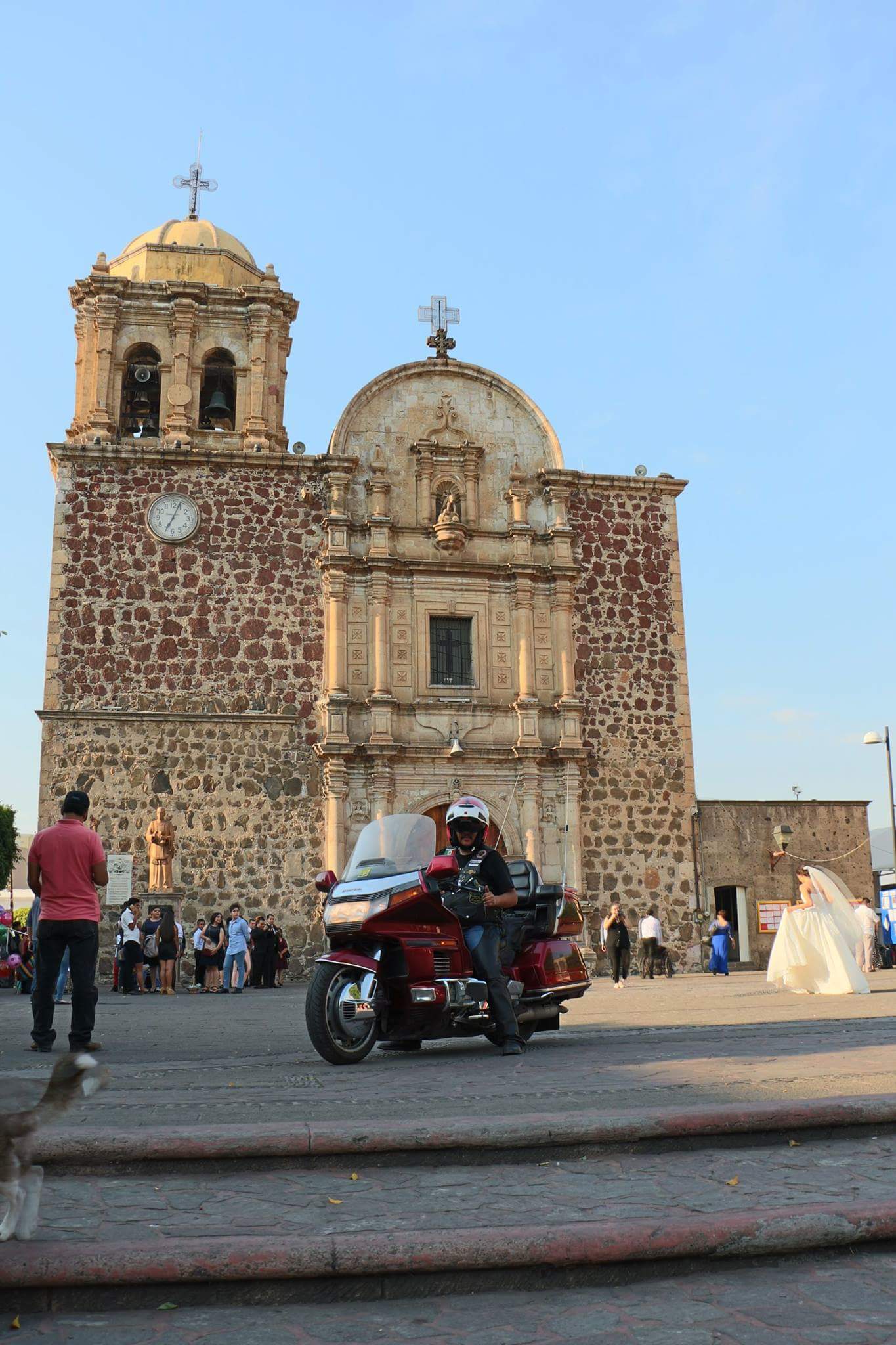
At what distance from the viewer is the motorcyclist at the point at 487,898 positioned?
7824 millimetres

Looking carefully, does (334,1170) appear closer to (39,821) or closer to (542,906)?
(542,906)

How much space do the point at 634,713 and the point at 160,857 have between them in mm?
9112

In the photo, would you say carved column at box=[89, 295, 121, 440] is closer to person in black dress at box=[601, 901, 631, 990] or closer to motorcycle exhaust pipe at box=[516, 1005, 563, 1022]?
person in black dress at box=[601, 901, 631, 990]

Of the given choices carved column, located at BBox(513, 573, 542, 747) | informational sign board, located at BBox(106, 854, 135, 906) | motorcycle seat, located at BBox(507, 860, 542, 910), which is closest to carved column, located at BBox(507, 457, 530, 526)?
carved column, located at BBox(513, 573, 542, 747)

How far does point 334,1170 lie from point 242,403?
21.2 meters

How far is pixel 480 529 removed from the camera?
23.6m

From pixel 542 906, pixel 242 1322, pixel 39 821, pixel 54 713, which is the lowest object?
pixel 242 1322

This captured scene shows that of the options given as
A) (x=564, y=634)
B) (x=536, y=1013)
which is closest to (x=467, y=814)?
(x=536, y=1013)

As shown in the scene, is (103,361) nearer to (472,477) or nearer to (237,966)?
(472,477)

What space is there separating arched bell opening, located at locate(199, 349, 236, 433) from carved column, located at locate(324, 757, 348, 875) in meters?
7.06

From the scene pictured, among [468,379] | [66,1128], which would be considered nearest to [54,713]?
[468,379]

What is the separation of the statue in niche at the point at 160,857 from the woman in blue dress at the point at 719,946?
9.21m

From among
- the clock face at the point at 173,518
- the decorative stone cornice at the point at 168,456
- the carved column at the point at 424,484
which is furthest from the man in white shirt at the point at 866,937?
the clock face at the point at 173,518

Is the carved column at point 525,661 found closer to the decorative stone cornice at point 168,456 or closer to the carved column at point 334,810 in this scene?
the carved column at point 334,810
